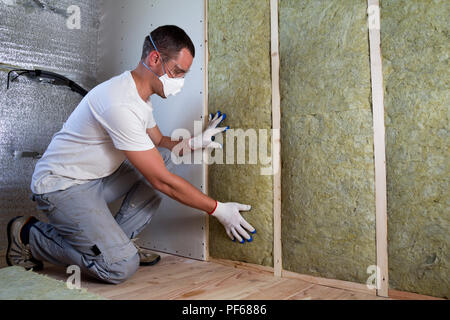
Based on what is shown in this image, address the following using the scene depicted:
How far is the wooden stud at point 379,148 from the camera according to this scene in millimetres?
1479

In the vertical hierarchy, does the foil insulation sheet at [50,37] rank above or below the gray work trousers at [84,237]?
above

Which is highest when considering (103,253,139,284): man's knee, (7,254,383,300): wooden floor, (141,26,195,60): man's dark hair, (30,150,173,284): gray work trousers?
(141,26,195,60): man's dark hair

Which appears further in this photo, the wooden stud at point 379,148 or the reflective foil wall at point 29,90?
the reflective foil wall at point 29,90

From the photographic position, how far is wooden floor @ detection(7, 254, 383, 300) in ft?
4.90

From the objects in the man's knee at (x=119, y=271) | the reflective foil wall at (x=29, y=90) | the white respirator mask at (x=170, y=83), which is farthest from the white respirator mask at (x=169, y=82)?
the reflective foil wall at (x=29, y=90)

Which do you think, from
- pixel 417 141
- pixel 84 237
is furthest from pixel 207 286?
pixel 417 141

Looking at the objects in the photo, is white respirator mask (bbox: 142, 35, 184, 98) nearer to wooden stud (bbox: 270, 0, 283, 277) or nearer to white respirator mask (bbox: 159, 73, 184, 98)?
white respirator mask (bbox: 159, 73, 184, 98)

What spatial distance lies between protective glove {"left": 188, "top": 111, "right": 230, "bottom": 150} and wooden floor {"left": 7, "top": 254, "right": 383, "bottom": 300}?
0.69 metres

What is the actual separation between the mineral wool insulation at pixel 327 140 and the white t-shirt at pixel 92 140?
749 mm

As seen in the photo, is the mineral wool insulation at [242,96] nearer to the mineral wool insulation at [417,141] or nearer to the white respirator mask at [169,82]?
the white respirator mask at [169,82]

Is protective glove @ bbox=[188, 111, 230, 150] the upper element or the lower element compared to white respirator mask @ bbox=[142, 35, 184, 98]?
lower

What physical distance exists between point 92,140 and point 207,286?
93 cm

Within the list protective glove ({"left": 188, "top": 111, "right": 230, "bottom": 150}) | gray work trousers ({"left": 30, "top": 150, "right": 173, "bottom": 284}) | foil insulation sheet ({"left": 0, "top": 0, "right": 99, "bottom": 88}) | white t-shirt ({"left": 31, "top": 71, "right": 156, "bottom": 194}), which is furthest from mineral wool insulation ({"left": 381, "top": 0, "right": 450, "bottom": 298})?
foil insulation sheet ({"left": 0, "top": 0, "right": 99, "bottom": 88})
